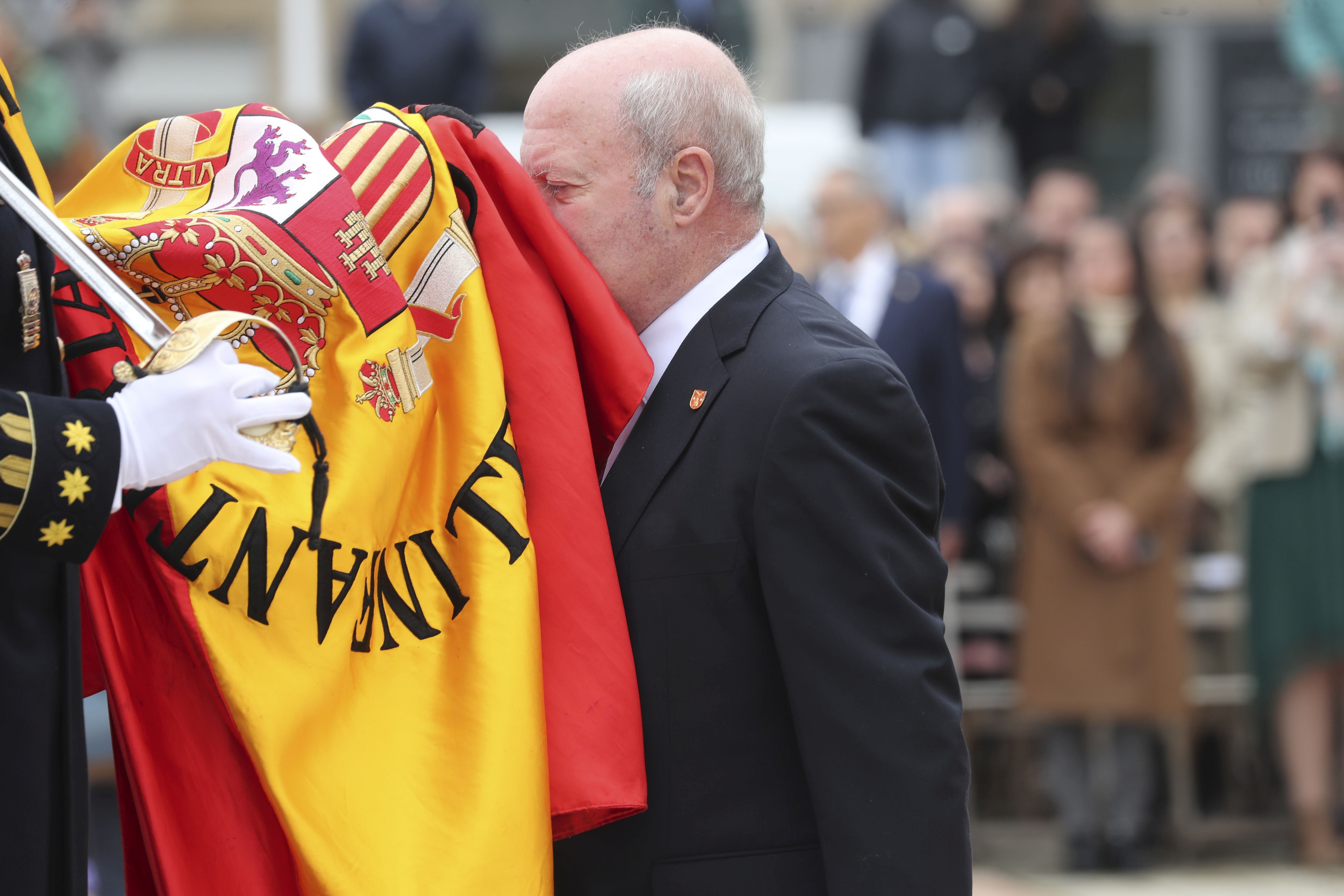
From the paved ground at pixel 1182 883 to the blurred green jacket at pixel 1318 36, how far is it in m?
3.40

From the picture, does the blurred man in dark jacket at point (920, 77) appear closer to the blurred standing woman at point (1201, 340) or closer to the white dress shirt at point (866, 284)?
the blurred standing woman at point (1201, 340)

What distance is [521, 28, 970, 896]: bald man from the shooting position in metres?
2.21

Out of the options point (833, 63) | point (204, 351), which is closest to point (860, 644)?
point (204, 351)

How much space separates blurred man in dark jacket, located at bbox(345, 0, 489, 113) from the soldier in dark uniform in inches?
239

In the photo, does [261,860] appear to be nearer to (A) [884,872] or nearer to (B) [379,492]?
(B) [379,492]

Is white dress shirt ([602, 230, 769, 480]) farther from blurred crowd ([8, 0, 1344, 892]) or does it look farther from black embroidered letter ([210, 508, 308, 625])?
blurred crowd ([8, 0, 1344, 892])

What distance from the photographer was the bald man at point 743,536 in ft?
7.23

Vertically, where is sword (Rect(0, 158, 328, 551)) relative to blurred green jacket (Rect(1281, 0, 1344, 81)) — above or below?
below

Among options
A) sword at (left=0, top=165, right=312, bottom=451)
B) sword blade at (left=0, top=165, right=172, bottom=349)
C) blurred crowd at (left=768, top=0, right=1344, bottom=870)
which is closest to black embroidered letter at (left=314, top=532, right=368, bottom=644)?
sword at (left=0, top=165, right=312, bottom=451)

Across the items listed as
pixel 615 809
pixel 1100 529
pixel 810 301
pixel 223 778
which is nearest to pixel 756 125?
pixel 810 301

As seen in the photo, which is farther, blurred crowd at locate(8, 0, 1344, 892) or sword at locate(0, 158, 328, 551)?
blurred crowd at locate(8, 0, 1344, 892)

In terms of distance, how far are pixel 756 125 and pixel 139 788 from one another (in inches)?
51.9

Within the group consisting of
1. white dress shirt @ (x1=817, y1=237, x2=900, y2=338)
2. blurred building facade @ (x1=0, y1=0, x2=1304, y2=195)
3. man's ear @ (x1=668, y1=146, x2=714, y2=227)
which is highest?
blurred building facade @ (x1=0, y1=0, x2=1304, y2=195)

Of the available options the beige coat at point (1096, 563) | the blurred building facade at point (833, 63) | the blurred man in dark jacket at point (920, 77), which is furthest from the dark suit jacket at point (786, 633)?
the blurred building facade at point (833, 63)
